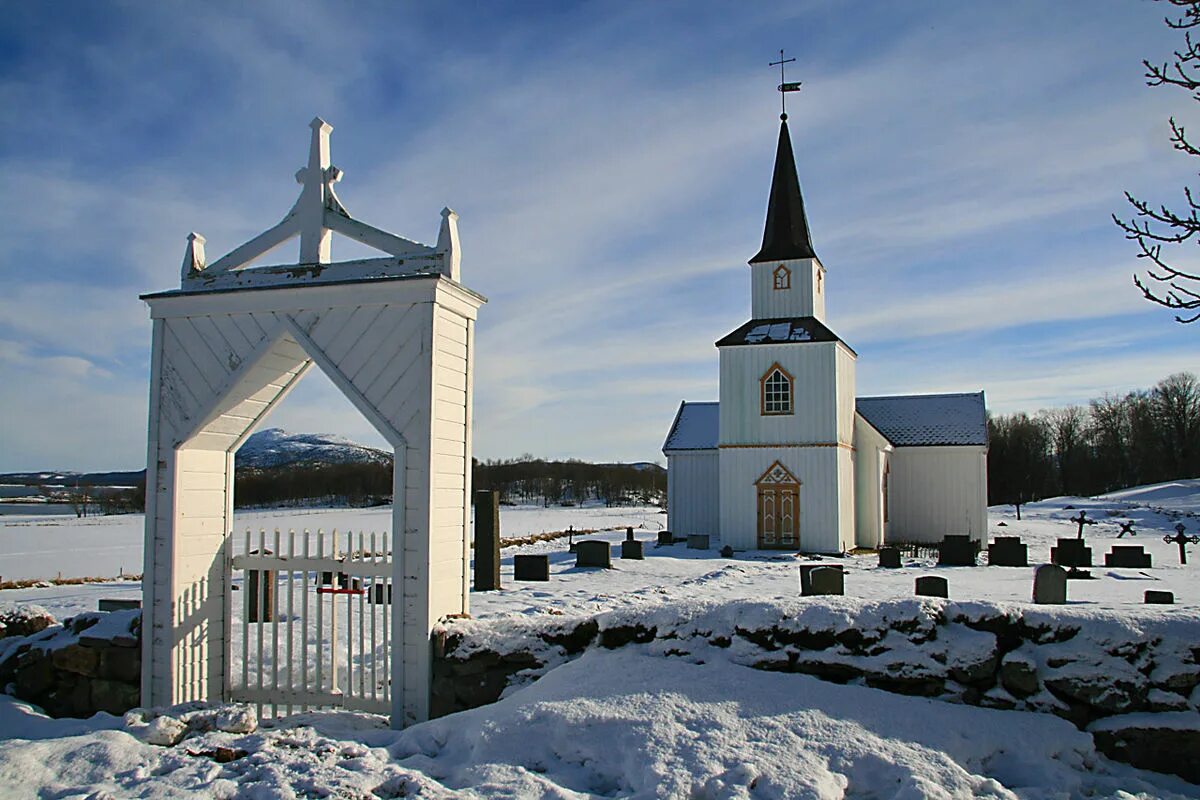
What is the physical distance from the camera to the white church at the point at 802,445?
85.0ft

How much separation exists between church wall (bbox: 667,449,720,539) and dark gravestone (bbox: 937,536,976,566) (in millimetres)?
8869

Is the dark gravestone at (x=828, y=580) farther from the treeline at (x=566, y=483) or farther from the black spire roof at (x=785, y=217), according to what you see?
the treeline at (x=566, y=483)

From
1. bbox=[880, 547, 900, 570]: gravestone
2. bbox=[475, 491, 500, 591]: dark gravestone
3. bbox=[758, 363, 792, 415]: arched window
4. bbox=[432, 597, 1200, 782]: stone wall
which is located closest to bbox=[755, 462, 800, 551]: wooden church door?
bbox=[758, 363, 792, 415]: arched window

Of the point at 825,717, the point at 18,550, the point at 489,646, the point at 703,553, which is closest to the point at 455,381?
the point at 489,646

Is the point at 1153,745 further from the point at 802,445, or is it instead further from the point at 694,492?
the point at 694,492

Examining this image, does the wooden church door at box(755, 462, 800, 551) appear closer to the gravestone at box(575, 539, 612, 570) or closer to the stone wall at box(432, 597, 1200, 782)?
the gravestone at box(575, 539, 612, 570)

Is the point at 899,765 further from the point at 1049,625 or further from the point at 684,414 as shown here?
the point at 684,414

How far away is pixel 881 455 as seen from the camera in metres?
28.8

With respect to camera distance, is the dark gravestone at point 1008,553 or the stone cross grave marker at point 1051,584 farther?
the dark gravestone at point 1008,553

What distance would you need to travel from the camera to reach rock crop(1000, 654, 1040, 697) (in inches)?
225

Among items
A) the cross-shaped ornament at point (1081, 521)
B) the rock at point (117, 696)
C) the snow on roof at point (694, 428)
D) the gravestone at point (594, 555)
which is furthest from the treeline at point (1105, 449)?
the rock at point (117, 696)

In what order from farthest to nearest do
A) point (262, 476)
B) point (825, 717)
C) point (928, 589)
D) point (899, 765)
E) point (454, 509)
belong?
point (262, 476)
point (928, 589)
point (454, 509)
point (825, 717)
point (899, 765)

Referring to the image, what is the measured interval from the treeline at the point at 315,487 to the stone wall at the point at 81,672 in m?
58.3

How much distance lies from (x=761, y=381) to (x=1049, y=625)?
2087 cm
